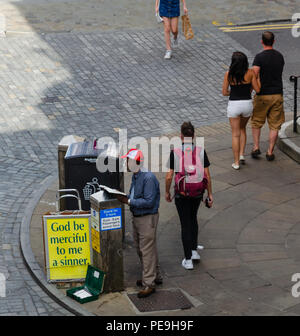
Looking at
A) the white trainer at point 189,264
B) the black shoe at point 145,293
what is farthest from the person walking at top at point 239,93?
the black shoe at point 145,293

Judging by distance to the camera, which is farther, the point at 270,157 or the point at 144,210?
the point at 270,157

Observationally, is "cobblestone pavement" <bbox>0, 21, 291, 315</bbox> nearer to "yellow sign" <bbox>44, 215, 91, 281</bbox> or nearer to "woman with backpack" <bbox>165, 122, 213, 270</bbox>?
"yellow sign" <bbox>44, 215, 91, 281</bbox>

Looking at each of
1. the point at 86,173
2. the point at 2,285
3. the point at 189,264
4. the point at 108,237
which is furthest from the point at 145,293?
the point at 86,173

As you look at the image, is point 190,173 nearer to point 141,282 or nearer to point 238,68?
point 141,282

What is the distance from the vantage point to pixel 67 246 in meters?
10.1

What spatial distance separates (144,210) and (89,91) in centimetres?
768

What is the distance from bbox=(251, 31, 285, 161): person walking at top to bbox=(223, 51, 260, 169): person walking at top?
1.29ft

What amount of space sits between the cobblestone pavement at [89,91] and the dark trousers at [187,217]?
9.32 feet

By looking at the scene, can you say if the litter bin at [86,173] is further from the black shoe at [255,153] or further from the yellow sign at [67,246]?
the black shoe at [255,153]

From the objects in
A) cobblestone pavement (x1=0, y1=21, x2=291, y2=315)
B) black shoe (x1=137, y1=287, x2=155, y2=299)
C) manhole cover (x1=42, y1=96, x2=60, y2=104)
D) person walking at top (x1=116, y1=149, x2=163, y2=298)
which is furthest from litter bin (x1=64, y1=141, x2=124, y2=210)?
manhole cover (x1=42, y1=96, x2=60, y2=104)

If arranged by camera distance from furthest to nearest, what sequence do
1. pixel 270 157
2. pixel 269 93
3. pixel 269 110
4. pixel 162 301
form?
pixel 270 157 → pixel 269 110 → pixel 269 93 → pixel 162 301

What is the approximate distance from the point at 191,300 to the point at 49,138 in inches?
249

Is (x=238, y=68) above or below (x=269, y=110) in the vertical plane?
above
